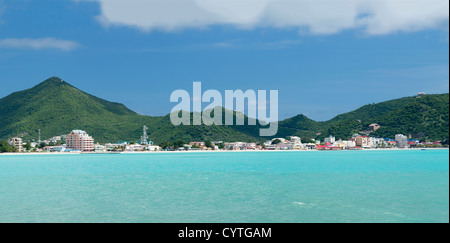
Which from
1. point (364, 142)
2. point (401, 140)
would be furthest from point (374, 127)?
point (364, 142)

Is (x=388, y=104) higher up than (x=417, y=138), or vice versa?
(x=388, y=104)

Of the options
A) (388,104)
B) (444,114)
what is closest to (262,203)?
(444,114)

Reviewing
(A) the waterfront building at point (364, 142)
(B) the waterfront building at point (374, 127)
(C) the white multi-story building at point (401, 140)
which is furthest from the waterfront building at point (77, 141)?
(B) the waterfront building at point (374, 127)

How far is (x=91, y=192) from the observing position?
18.5m

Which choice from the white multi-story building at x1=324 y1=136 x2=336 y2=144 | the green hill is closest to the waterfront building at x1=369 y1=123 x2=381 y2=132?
the green hill

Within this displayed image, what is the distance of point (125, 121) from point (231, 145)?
150 feet

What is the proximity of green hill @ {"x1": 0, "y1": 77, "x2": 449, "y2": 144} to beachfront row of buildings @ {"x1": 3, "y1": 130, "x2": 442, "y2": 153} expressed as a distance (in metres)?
6.09

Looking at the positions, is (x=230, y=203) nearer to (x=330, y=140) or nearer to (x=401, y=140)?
(x=330, y=140)

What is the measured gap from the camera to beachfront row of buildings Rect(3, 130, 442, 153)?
105250 mm

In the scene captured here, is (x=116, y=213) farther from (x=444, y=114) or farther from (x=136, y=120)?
(x=136, y=120)

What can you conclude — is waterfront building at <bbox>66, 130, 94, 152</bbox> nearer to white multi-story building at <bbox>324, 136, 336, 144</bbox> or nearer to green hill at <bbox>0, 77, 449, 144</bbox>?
green hill at <bbox>0, 77, 449, 144</bbox>

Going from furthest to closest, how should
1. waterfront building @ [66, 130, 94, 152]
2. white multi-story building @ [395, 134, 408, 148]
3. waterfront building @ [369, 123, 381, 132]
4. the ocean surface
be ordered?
1. waterfront building @ [369, 123, 381, 132]
2. white multi-story building @ [395, 134, 408, 148]
3. waterfront building @ [66, 130, 94, 152]
4. the ocean surface

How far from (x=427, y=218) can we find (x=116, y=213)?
32.6 ft

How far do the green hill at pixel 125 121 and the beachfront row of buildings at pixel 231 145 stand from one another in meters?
6.09
